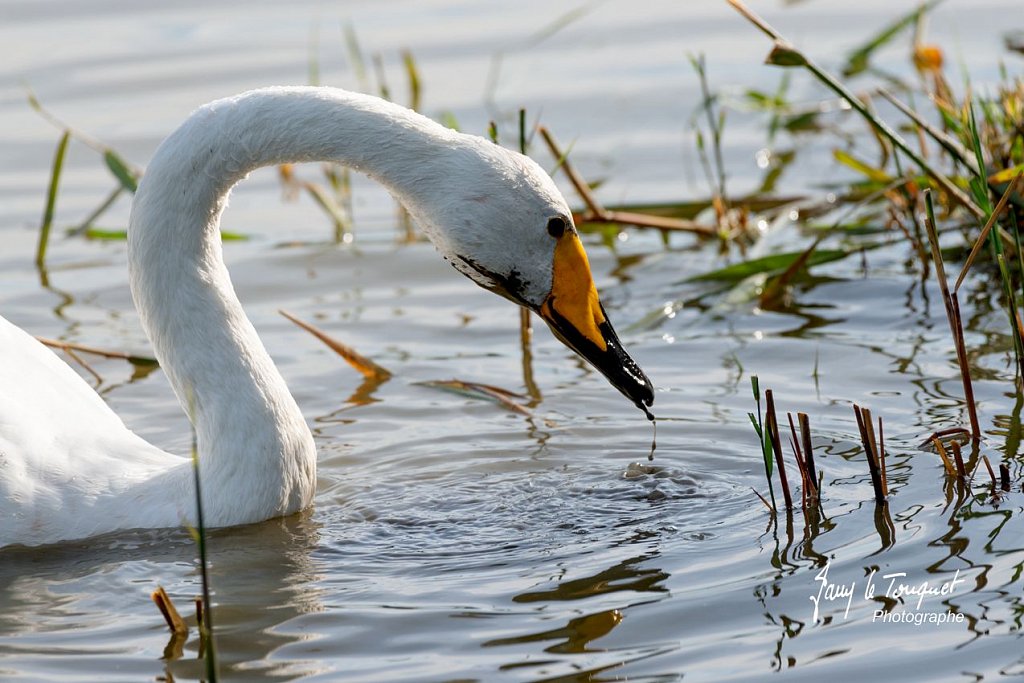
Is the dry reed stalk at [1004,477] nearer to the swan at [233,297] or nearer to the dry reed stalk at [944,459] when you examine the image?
the dry reed stalk at [944,459]

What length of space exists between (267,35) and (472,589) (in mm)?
8919

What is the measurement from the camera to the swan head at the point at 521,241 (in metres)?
5.31

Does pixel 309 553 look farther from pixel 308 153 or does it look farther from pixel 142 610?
pixel 308 153

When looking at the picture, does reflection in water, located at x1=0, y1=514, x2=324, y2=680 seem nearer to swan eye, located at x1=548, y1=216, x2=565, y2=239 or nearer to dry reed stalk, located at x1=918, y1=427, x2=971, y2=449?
swan eye, located at x1=548, y1=216, x2=565, y2=239

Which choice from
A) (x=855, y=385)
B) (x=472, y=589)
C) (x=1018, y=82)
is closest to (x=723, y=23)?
(x=1018, y=82)

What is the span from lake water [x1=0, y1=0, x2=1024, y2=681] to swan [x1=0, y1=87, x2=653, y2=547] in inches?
6.2

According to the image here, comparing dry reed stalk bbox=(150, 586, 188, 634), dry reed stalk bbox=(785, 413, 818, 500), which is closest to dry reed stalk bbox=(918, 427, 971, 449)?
dry reed stalk bbox=(785, 413, 818, 500)

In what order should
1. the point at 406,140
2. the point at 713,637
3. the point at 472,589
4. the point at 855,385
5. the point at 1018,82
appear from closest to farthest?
the point at 713,637, the point at 472,589, the point at 406,140, the point at 855,385, the point at 1018,82

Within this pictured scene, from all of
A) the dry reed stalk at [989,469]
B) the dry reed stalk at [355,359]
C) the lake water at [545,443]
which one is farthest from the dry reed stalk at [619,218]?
the dry reed stalk at [989,469]

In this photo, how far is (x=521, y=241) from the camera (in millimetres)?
5371

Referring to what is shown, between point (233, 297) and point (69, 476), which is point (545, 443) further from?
point (69, 476)

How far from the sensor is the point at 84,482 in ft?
18.3

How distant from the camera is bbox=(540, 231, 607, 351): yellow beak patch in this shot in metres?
5.42

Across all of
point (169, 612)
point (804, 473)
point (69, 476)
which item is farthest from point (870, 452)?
point (69, 476)
